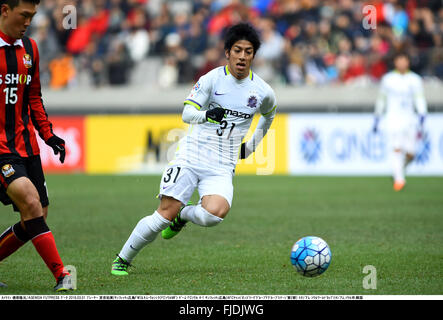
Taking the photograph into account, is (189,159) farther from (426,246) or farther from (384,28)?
(384,28)

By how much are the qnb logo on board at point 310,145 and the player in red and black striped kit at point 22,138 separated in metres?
13.7

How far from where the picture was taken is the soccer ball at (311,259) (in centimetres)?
655

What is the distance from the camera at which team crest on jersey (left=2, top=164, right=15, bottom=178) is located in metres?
5.93

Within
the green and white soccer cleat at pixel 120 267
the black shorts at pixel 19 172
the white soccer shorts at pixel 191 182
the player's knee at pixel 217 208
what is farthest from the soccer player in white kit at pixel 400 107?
the black shorts at pixel 19 172

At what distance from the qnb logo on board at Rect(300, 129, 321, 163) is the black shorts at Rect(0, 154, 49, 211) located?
13697 millimetres

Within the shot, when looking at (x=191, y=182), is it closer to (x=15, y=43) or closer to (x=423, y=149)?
(x=15, y=43)

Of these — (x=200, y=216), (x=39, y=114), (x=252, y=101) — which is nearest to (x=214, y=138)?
(x=252, y=101)

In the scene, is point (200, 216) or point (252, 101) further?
point (252, 101)

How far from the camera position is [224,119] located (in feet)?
24.0

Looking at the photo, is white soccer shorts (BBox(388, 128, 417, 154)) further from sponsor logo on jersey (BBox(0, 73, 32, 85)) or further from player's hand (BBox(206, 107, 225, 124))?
sponsor logo on jersey (BBox(0, 73, 32, 85))

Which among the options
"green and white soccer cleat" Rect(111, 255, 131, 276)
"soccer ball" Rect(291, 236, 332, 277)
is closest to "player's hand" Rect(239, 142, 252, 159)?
"soccer ball" Rect(291, 236, 332, 277)

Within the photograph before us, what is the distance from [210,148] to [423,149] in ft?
41.3
